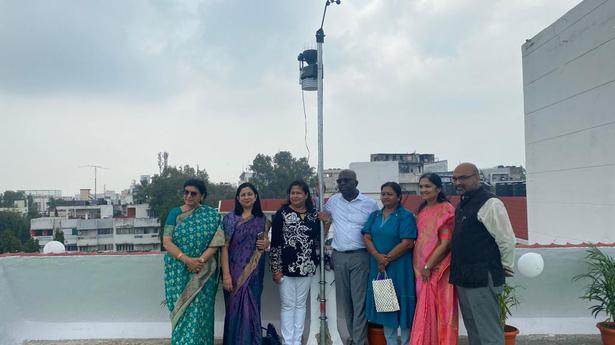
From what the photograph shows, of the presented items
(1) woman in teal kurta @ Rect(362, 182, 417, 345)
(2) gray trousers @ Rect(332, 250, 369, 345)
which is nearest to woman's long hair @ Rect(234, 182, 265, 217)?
(2) gray trousers @ Rect(332, 250, 369, 345)

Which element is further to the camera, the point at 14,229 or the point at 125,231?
the point at 125,231

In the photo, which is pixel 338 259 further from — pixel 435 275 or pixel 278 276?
pixel 435 275

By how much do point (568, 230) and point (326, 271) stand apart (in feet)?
18.2

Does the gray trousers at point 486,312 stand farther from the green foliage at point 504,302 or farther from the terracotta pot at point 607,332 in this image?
the terracotta pot at point 607,332

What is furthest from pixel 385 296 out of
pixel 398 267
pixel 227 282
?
pixel 227 282

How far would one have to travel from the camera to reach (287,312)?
340 cm

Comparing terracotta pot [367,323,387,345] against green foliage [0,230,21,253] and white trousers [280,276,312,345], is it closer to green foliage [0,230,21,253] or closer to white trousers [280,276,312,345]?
white trousers [280,276,312,345]

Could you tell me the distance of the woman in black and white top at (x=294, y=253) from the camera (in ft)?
10.9

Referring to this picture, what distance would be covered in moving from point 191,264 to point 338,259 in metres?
1.08

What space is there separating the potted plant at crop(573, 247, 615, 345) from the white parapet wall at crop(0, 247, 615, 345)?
0.08 metres

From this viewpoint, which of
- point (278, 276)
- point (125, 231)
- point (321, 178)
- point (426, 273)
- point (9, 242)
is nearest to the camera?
point (426, 273)

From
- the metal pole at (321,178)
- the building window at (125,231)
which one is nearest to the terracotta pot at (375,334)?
the metal pole at (321,178)

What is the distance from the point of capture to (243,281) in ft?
10.7

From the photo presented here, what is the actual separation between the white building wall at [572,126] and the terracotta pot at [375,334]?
4482mm
